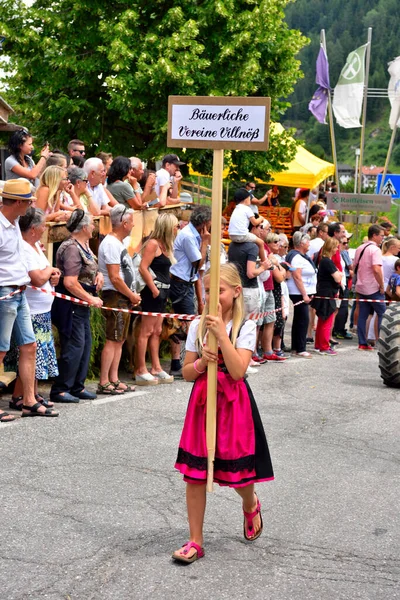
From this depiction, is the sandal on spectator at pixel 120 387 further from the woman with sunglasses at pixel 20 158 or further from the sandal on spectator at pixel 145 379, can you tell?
the woman with sunglasses at pixel 20 158

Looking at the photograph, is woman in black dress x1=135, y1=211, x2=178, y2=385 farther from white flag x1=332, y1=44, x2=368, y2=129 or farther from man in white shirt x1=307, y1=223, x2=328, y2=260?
white flag x1=332, y1=44, x2=368, y2=129

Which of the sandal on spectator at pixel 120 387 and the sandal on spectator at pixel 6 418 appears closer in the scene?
the sandal on spectator at pixel 6 418

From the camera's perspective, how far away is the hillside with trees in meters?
153

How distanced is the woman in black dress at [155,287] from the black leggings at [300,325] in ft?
11.4

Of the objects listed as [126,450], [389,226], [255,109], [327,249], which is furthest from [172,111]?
[389,226]

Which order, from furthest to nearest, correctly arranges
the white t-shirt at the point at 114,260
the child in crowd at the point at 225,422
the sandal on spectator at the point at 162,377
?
the sandal on spectator at the point at 162,377
the white t-shirt at the point at 114,260
the child in crowd at the point at 225,422

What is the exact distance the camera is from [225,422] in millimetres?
5457

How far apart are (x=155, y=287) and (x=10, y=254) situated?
254 cm

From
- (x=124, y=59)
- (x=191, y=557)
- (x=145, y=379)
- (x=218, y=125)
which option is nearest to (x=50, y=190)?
(x=145, y=379)

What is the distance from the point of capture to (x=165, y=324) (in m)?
11.4

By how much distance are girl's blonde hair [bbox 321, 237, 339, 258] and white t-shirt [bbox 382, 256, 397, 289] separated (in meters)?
1.18

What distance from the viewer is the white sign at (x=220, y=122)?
5746 millimetres

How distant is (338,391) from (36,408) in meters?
3.87

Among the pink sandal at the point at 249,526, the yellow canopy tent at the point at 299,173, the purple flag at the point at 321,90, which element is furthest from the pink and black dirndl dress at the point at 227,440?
the yellow canopy tent at the point at 299,173
